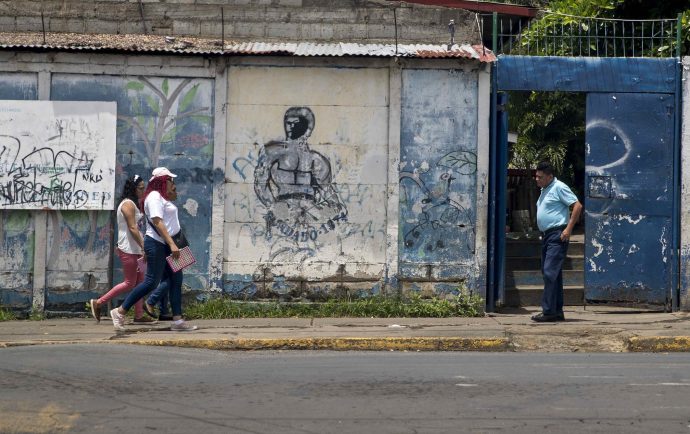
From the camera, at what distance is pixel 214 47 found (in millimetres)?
11227

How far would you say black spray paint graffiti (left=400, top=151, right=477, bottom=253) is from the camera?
1130cm

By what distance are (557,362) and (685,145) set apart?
415 centimetres

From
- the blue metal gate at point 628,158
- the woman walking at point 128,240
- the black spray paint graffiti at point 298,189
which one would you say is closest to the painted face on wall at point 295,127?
the black spray paint graffiti at point 298,189

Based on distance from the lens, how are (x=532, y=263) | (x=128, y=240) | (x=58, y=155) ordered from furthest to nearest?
(x=532, y=263)
(x=58, y=155)
(x=128, y=240)

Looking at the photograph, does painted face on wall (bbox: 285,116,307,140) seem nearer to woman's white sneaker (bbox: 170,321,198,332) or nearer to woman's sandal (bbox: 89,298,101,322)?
woman's white sneaker (bbox: 170,321,198,332)

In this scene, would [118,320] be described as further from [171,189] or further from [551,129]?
[551,129]

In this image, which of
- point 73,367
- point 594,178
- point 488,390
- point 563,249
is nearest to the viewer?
point 488,390

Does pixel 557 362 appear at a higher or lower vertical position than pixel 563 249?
lower

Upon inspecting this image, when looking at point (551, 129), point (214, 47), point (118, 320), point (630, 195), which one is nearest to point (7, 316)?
point (118, 320)

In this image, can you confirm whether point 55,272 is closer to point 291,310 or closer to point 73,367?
point 291,310

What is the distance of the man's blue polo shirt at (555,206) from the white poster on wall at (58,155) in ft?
15.8

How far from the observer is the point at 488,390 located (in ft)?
23.5

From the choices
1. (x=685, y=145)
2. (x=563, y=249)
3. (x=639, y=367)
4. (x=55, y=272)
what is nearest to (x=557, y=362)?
(x=639, y=367)

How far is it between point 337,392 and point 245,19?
A: 233 inches
